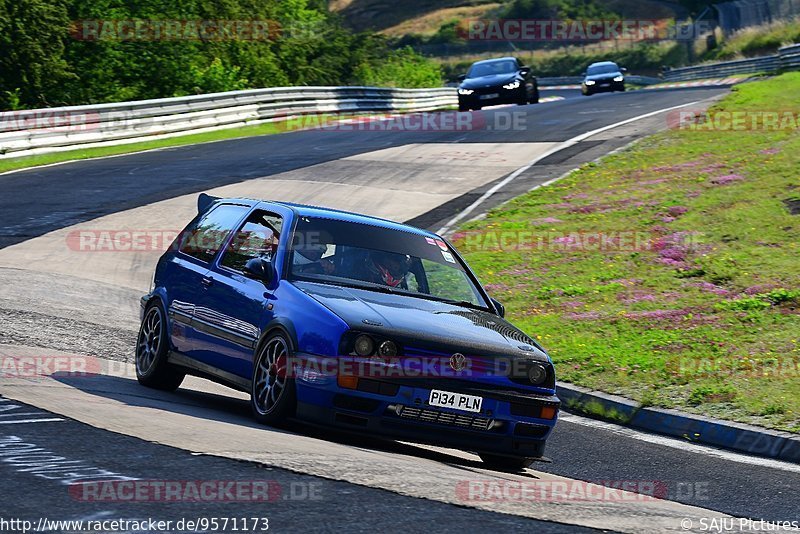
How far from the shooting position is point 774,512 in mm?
7191

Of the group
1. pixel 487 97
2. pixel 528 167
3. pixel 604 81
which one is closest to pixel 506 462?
pixel 528 167

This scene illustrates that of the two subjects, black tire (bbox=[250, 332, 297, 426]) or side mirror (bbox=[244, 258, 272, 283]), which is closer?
black tire (bbox=[250, 332, 297, 426])

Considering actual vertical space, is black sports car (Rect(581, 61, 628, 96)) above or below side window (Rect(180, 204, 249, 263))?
below

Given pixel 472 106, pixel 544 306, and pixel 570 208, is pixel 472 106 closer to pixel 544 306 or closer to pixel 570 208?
pixel 570 208

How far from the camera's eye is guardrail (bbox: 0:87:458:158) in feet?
88.6

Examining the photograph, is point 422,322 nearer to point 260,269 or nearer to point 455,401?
point 455,401

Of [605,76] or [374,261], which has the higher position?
[374,261]

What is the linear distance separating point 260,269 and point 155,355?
5.67 ft

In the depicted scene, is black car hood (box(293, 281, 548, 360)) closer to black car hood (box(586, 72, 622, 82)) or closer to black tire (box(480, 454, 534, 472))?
black tire (box(480, 454, 534, 472))

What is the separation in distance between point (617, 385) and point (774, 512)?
13.2 ft

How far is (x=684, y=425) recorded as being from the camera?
10.1 m

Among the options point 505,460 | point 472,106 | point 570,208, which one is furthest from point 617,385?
point 472,106

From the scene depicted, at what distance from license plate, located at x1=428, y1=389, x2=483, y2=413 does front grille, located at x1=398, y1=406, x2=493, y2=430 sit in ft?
0.17

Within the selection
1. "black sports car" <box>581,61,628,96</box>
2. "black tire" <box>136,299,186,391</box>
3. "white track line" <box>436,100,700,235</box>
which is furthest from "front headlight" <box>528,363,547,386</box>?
"black sports car" <box>581,61,628,96</box>
